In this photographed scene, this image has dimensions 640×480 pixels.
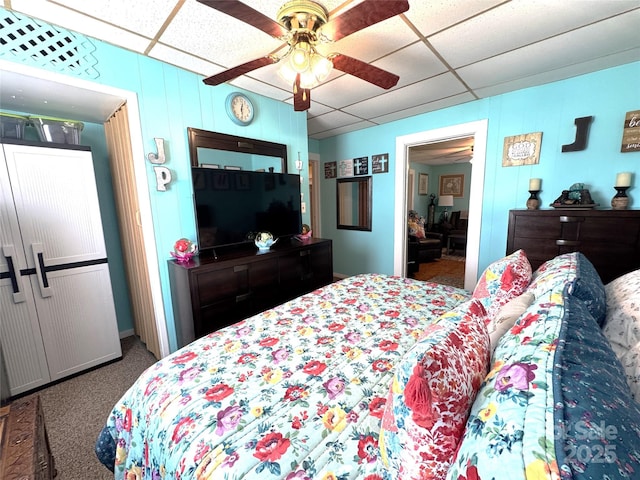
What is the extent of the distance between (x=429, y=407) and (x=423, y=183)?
7.32 meters

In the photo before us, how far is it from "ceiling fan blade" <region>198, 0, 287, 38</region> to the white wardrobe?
5.51ft

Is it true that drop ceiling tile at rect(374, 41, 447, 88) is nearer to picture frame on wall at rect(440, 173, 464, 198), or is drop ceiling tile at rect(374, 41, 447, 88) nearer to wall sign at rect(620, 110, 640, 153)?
wall sign at rect(620, 110, 640, 153)

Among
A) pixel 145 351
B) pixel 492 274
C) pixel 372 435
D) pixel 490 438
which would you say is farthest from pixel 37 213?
pixel 492 274

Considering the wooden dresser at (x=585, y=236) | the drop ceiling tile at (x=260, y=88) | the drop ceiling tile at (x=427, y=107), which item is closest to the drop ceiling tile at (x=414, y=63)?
the drop ceiling tile at (x=427, y=107)

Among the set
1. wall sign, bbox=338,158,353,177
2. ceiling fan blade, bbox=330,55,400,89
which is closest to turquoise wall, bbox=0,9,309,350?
ceiling fan blade, bbox=330,55,400,89

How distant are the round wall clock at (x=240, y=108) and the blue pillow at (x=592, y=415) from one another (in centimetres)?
267

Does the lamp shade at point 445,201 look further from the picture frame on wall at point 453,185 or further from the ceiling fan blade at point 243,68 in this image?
the ceiling fan blade at point 243,68

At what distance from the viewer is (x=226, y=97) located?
7.73ft

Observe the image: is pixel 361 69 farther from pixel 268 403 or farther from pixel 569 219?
pixel 569 219

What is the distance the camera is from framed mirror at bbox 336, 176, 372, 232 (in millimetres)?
3973

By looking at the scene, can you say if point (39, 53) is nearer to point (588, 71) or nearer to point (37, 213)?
point (37, 213)

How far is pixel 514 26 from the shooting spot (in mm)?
1606

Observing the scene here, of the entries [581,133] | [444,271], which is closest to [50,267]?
[581,133]

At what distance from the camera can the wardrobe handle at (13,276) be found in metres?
1.74
